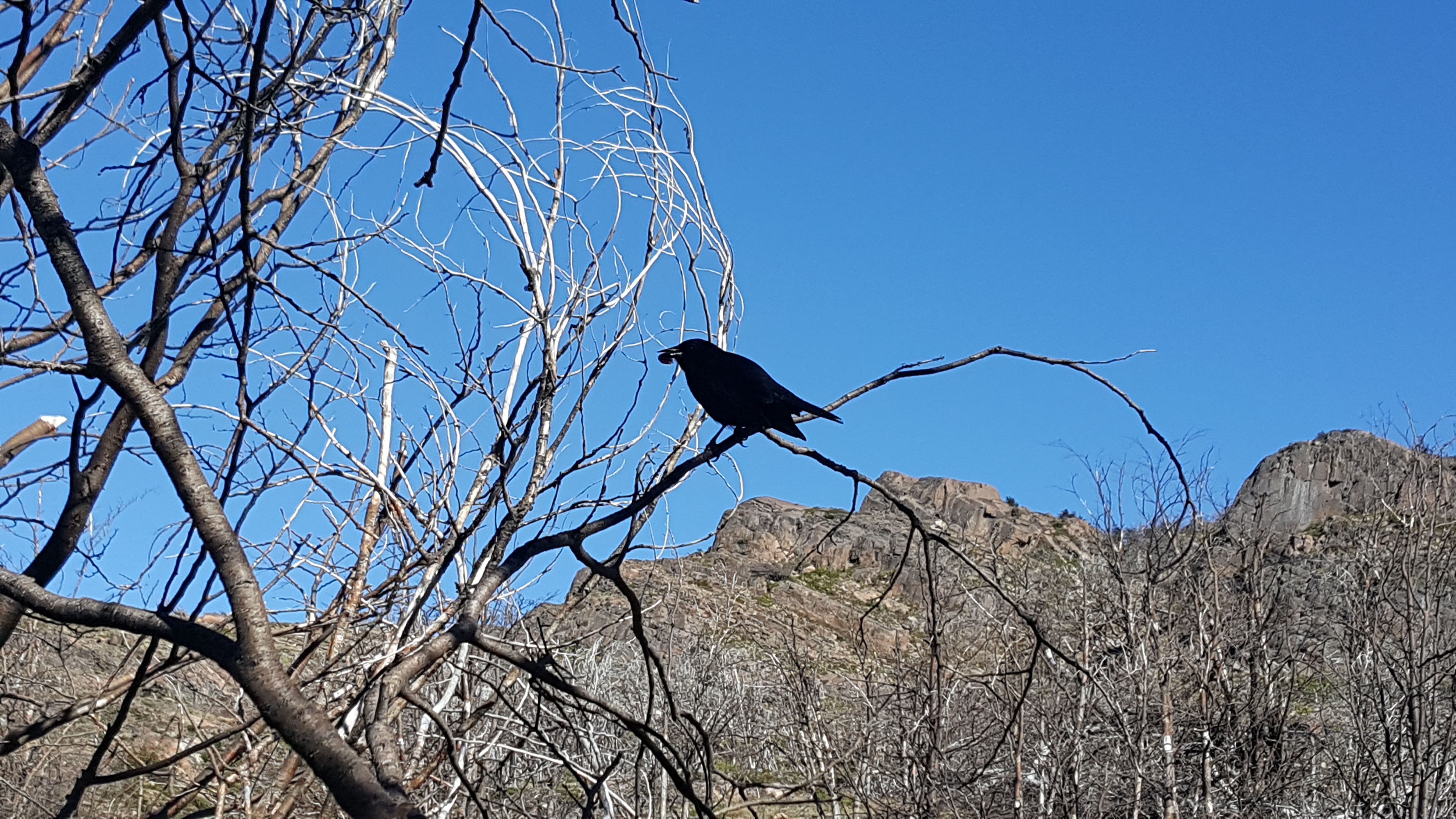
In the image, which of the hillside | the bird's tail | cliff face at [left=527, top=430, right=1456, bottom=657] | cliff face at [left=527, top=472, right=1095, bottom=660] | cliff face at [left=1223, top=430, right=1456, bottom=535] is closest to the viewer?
the bird's tail

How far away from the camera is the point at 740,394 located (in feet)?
11.5

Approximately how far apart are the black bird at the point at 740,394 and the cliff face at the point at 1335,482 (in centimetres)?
1270

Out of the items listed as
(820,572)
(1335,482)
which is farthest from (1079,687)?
(1335,482)

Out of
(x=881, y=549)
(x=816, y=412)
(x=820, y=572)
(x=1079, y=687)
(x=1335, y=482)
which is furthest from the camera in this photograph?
(x=881, y=549)

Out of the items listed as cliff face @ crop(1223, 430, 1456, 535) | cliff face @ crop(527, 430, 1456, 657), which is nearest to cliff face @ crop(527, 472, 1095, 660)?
cliff face @ crop(527, 430, 1456, 657)

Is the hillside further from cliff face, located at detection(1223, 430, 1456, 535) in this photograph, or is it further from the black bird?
the black bird

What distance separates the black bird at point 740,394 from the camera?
11.3 ft

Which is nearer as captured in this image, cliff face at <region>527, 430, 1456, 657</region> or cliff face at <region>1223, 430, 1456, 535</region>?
cliff face at <region>527, 430, 1456, 657</region>

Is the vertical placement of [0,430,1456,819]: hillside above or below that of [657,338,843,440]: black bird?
above

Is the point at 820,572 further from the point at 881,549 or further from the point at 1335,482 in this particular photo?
the point at 1335,482

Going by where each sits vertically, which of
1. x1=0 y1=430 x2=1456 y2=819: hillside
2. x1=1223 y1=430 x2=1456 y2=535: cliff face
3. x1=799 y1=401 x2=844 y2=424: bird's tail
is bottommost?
x1=799 y1=401 x2=844 y2=424: bird's tail

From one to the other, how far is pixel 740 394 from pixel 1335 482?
53.8 metres

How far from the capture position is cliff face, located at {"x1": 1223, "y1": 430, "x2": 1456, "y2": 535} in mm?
15016

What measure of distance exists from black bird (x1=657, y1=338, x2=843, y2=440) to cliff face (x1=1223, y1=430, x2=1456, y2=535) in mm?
12704
